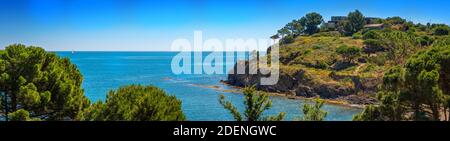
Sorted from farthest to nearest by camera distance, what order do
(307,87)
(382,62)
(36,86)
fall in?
1. (382,62)
2. (307,87)
3. (36,86)

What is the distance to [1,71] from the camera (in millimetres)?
14617

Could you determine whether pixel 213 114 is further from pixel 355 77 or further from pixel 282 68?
pixel 282 68

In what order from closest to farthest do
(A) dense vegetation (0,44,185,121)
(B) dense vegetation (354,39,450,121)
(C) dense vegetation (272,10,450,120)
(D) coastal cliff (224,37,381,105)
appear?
1. (A) dense vegetation (0,44,185,121)
2. (B) dense vegetation (354,39,450,121)
3. (C) dense vegetation (272,10,450,120)
4. (D) coastal cliff (224,37,381,105)

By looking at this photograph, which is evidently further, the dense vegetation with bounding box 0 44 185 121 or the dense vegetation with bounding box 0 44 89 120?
the dense vegetation with bounding box 0 44 89 120

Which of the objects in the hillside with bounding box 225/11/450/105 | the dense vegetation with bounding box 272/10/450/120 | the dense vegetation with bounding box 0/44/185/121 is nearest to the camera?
the dense vegetation with bounding box 0/44/185/121

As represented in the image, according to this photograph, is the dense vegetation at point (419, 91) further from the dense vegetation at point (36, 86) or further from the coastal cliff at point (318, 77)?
the coastal cliff at point (318, 77)

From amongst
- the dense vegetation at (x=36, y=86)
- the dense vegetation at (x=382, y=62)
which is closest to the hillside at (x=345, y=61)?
the dense vegetation at (x=382, y=62)

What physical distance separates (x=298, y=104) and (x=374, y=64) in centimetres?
1389

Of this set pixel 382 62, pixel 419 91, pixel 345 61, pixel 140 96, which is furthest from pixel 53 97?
pixel 345 61

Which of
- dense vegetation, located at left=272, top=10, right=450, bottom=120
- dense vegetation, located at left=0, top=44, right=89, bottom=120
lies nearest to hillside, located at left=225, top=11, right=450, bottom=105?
dense vegetation, located at left=272, top=10, right=450, bottom=120

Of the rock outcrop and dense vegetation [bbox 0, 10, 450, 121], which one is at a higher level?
dense vegetation [bbox 0, 10, 450, 121]

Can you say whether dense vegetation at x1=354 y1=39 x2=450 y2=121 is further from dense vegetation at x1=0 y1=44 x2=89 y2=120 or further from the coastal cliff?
the coastal cliff

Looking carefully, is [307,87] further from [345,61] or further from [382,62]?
[382,62]
